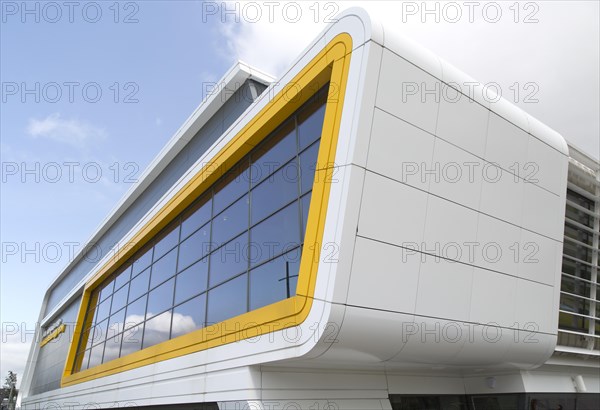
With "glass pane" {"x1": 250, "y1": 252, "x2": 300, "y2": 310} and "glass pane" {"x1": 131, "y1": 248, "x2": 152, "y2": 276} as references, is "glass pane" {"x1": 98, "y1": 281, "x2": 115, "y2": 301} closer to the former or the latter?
"glass pane" {"x1": 131, "y1": 248, "x2": 152, "y2": 276}

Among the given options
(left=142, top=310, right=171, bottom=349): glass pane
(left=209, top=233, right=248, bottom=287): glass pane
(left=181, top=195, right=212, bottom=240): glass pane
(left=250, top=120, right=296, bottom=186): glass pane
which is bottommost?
(left=142, top=310, right=171, bottom=349): glass pane

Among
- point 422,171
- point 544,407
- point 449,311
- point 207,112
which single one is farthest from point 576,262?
point 207,112

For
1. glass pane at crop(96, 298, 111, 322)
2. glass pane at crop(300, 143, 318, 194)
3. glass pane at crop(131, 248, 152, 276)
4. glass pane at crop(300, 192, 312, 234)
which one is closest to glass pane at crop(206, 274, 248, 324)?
glass pane at crop(300, 192, 312, 234)

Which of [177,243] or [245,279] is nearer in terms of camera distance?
[245,279]

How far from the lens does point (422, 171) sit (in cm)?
761

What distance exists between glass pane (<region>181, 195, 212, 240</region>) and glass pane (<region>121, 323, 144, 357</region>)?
3.59m

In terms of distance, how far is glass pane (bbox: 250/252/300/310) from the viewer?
7930 millimetres

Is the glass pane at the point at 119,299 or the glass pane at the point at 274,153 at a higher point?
the glass pane at the point at 274,153

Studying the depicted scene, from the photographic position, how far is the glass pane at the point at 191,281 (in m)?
11.3

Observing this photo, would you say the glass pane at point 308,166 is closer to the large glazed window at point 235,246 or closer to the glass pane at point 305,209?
the large glazed window at point 235,246

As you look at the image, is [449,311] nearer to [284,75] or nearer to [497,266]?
[497,266]

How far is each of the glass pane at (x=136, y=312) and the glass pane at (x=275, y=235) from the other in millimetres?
7187

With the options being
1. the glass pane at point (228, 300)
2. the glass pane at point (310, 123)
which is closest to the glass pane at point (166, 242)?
the glass pane at point (228, 300)

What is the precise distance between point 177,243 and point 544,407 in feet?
31.0
